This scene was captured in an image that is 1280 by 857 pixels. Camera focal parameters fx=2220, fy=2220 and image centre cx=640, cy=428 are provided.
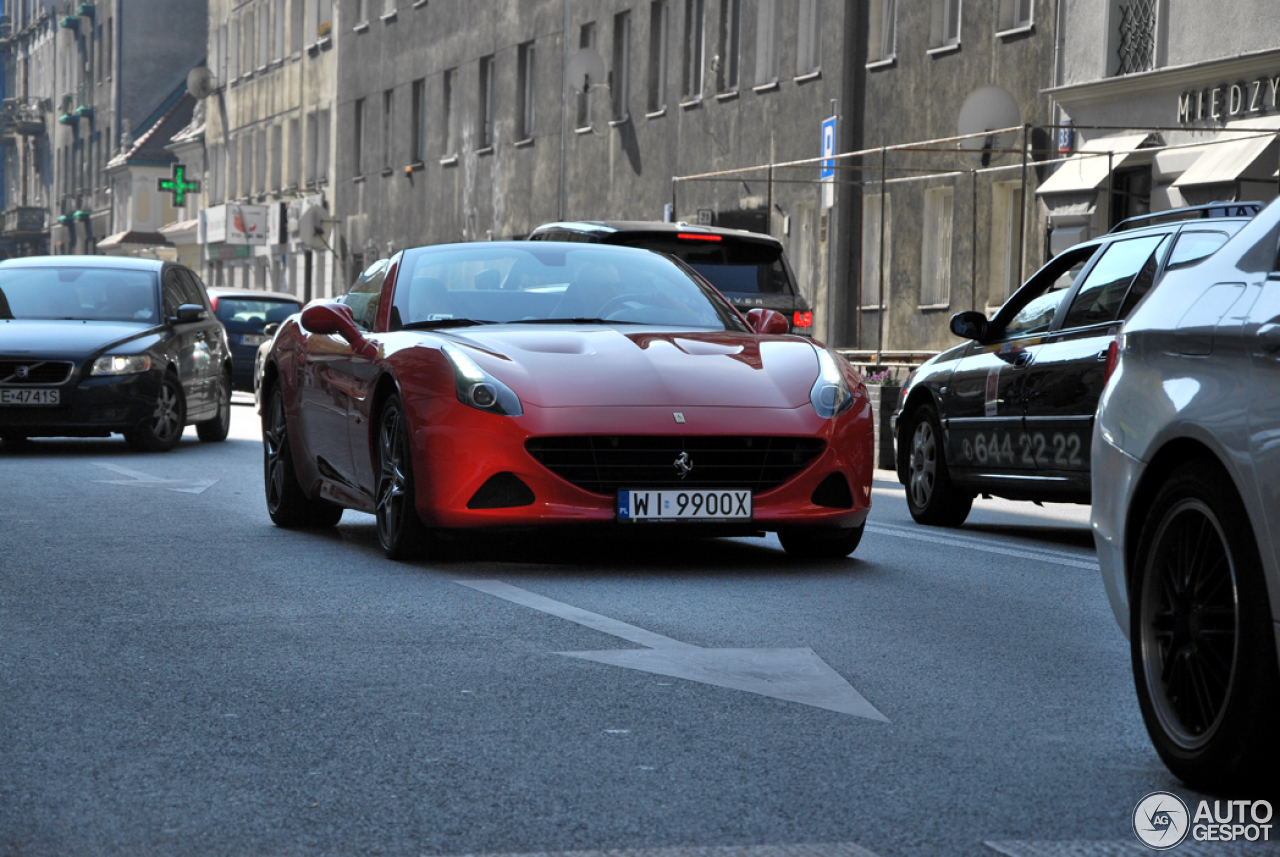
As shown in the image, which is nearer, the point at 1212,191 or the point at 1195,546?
the point at 1195,546

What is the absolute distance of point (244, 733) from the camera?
5.18 m

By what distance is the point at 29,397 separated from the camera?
1683cm

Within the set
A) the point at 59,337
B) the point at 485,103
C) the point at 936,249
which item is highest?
the point at 485,103

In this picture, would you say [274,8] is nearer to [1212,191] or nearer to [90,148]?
[90,148]

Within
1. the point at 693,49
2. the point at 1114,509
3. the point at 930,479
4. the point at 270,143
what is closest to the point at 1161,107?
Result: the point at 930,479

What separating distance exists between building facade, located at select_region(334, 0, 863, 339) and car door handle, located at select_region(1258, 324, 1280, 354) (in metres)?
18.8

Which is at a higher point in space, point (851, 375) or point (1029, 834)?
point (851, 375)

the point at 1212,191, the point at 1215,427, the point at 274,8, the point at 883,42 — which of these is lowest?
the point at 1215,427

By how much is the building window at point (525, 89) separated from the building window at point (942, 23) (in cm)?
1667

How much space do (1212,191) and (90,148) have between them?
239ft

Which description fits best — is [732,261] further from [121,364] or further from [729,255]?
[121,364]

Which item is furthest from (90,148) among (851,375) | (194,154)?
(851,375)

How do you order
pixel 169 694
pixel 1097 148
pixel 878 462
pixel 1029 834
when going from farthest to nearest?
pixel 1097 148
pixel 878 462
pixel 169 694
pixel 1029 834

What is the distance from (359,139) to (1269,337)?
50.4 m
